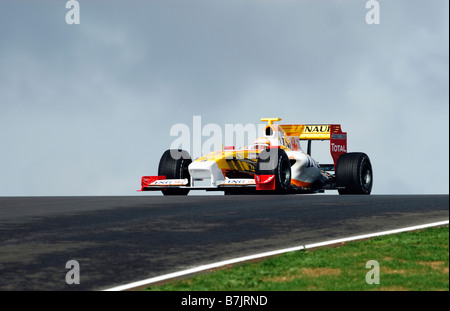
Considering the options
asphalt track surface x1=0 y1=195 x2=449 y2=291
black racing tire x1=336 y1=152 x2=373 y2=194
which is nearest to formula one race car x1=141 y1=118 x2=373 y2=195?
black racing tire x1=336 y1=152 x2=373 y2=194

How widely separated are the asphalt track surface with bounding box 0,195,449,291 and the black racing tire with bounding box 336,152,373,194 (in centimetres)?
585

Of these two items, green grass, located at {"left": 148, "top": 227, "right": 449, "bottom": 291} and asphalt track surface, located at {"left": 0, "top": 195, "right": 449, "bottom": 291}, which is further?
asphalt track surface, located at {"left": 0, "top": 195, "right": 449, "bottom": 291}

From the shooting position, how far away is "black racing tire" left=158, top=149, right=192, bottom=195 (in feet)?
78.9

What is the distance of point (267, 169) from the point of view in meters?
21.6

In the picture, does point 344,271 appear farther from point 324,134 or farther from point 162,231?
point 324,134

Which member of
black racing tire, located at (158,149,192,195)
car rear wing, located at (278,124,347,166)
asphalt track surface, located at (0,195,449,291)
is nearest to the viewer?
asphalt track surface, located at (0,195,449,291)

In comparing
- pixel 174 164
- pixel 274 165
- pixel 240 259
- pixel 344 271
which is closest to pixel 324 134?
pixel 274 165

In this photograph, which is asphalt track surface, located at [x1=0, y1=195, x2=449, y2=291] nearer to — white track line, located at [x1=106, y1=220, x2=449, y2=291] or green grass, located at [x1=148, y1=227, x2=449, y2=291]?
white track line, located at [x1=106, y1=220, x2=449, y2=291]

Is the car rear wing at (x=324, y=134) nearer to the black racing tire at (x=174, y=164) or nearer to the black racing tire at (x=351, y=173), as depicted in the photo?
the black racing tire at (x=351, y=173)

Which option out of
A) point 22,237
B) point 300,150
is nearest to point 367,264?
point 22,237

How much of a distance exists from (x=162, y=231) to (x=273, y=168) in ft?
28.4

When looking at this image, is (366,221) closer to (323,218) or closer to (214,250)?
(323,218)

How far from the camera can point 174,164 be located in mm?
24047

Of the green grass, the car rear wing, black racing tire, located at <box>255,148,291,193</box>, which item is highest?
the car rear wing
